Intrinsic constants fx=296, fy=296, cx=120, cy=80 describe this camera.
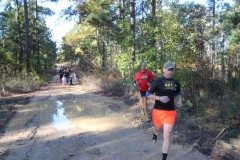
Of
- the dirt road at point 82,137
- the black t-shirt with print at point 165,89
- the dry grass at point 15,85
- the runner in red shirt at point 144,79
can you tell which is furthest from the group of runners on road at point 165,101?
the dry grass at point 15,85

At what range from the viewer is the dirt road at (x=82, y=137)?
673cm

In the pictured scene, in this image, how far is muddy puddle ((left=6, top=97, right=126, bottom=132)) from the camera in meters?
10.0

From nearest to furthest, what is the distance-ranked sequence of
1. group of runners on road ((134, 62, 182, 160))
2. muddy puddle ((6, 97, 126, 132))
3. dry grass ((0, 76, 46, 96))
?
1. group of runners on road ((134, 62, 182, 160))
2. muddy puddle ((6, 97, 126, 132))
3. dry grass ((0, 76, 46, 96))

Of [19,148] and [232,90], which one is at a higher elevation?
[232,90]

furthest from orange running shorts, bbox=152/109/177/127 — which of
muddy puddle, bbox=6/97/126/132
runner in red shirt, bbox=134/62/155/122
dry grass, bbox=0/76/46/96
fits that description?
dry grass, bbox=0/76/46/96

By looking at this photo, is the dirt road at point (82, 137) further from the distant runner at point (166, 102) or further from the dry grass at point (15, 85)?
the dry grass at point (15, 85)

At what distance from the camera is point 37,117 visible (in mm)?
11625

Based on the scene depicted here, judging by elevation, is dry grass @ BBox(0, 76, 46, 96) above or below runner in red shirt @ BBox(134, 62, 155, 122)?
below

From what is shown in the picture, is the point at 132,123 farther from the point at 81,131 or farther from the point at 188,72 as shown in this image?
the point at 188,72

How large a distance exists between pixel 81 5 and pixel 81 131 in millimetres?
15959

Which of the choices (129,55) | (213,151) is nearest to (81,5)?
(129,55)

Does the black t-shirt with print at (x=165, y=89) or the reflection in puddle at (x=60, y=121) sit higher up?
the black t-shirt with print at (x=165, y=89)

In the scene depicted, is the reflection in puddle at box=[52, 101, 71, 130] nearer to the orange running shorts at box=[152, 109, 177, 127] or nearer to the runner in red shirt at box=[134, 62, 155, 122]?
the runner in red shirt at box=[134, 62, 155, 122]

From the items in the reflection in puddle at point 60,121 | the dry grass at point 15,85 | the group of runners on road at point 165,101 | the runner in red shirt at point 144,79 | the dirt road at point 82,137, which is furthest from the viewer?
the dry grass at point 15,85
